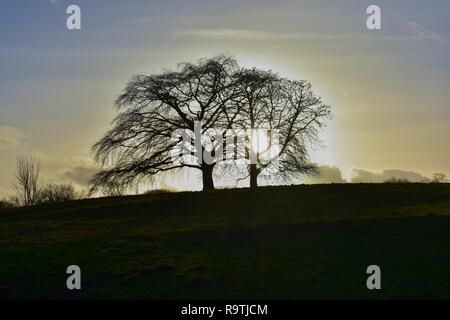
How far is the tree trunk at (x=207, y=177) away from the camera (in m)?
55.2

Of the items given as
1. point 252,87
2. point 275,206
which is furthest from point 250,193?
point 252,87

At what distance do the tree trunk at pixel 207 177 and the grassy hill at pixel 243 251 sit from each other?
10.7m

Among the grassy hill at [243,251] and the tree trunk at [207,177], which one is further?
the tree trunk at [207,177]

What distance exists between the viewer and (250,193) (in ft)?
159

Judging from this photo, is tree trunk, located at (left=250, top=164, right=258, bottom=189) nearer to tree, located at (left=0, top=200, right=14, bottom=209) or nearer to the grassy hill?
the grassy hill

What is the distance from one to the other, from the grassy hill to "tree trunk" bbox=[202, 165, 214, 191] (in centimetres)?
1067

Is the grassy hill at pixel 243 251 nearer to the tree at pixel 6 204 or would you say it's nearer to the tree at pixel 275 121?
the tree at pixel 275 121

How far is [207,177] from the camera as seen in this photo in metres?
55.4

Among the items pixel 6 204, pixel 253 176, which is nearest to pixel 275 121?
pixel 253 176

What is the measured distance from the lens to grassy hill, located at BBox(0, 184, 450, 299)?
75.8 feet

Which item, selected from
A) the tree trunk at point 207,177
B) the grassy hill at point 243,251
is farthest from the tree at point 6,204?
the grassy hill at point 243,251

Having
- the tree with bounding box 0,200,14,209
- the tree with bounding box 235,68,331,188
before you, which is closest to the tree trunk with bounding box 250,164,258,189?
the tree with bounding box 235,68,331,188
